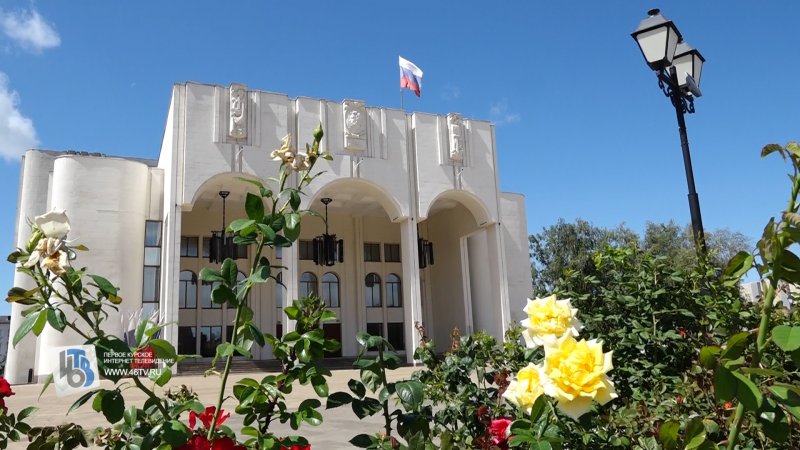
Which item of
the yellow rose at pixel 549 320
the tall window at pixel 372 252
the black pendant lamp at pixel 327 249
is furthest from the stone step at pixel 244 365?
the yellow rose at pixel 549 320

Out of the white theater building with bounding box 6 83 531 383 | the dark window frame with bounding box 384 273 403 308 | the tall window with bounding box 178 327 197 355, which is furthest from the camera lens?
the dark window frame with bounding box 384 273 403 308

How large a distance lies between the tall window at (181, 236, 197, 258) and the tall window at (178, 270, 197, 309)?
2.86ft

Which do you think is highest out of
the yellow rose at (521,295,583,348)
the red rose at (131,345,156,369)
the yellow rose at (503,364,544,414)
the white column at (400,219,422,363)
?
the white column at (400,219,422,363)

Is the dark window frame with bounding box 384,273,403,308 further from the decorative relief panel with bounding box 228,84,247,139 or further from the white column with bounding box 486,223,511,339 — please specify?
the decorative relief panel with bounding box 228,84,247,139

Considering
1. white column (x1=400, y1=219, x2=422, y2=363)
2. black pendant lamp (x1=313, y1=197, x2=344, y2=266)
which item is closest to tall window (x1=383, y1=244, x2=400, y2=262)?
black pendant lamp (x1=313, y1=197, x2=344, y2=266)

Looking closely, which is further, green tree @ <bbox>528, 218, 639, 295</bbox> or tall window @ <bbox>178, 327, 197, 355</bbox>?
green tree @ <bbox>528, 218, 639, 295</bbox>

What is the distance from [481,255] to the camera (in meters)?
28.5

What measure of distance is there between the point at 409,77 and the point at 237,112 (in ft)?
26.1

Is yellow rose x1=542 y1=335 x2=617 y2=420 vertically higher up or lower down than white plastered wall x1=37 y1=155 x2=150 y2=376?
lower down

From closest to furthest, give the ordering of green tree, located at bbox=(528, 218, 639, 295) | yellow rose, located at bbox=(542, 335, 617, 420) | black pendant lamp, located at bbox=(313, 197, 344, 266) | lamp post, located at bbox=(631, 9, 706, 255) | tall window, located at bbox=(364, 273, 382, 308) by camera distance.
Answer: yellow rose, located at bbox=(542, 335, 617, 420) < lamp post, located at bbox=(631, 9, 706, 255) < black pendant lamp, located at bbox=(313, 197, 344, 266) < tall window, located at bbox=(364, 273, 382, 308) < green tree, located at bbox=(528, 218, 639, 295)

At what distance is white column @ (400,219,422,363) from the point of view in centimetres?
Answer: 2450

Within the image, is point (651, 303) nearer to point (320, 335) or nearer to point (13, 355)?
point (320, 335)

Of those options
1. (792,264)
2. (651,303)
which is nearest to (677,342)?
(651,303)

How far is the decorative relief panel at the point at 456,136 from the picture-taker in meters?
26.4
